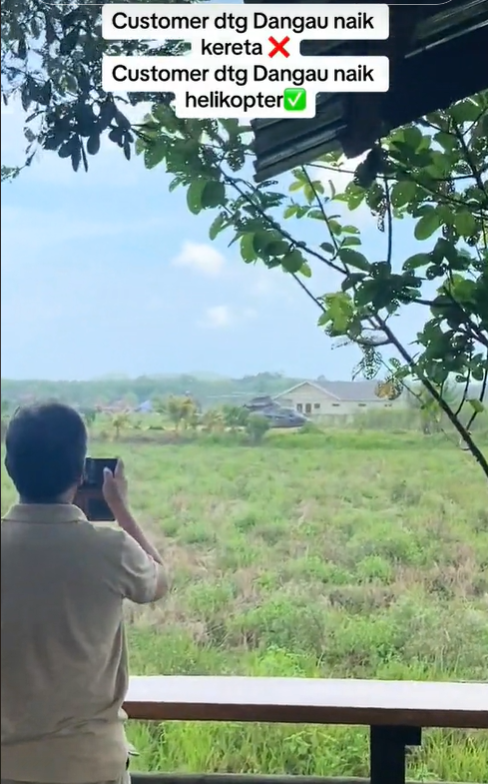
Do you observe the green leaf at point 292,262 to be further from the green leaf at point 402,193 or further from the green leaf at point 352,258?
the green leaf at point 402,193

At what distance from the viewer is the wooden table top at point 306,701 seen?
1492 mm

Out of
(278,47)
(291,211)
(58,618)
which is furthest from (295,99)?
(58,618)

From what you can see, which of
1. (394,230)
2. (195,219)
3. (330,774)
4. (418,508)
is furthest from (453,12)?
(330,774)

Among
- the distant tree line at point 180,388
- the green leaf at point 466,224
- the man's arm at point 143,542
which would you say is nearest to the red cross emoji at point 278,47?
the green leaf at point 466,224

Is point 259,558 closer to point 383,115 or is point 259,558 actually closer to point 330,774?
point 330,774

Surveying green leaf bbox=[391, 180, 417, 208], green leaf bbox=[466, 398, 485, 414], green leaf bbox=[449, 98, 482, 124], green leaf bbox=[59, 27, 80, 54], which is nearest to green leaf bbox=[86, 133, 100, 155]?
green leaf bbox=[59, 27, 80, 54]

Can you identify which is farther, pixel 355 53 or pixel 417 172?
pixel 417 172

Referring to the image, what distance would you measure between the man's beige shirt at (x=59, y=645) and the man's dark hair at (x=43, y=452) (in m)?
0.03

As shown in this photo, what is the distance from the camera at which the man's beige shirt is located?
1297 millimetres

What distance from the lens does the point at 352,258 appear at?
1.50 metres

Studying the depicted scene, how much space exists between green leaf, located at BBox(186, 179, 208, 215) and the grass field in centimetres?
43

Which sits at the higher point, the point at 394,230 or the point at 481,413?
the point at 394,230

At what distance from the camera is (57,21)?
1459mm

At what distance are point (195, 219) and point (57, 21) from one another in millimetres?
422
